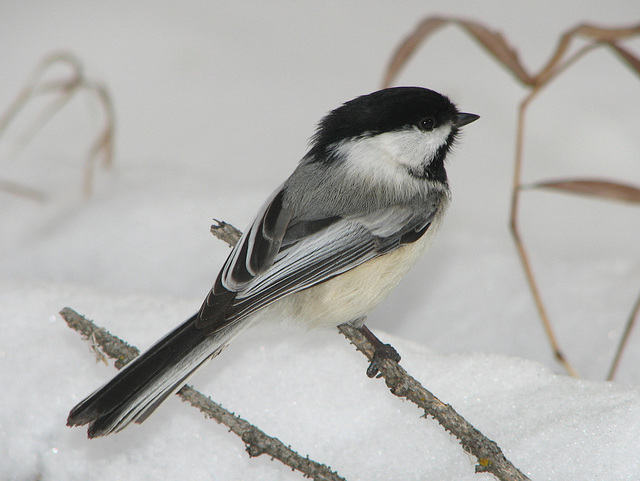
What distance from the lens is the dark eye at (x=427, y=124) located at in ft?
5.11

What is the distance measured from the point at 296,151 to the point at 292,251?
1571 mm

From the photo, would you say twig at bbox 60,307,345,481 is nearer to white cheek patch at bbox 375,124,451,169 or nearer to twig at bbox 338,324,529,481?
twig at bbox 338,324,529,481

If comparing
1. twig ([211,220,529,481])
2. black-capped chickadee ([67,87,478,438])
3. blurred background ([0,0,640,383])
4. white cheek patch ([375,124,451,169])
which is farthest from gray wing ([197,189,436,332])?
blurred background ([0,0,640,383])

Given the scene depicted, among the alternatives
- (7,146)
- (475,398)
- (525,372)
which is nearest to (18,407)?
(475,398)

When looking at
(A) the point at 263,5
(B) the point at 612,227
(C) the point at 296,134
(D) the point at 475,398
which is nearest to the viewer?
(D) the point at 475,398

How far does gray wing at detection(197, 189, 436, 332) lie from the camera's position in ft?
4.21

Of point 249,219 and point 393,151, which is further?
point 249,219

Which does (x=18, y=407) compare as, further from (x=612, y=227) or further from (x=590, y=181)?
(x=612, y=227)

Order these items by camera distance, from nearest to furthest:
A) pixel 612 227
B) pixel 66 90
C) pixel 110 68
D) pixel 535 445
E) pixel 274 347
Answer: pixel 535 445 < pixel 274 347 < pixel 66 90 < pixel 612 227 < pixel 110 68

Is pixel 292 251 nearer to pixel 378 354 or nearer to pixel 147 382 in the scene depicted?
pixel 378 354

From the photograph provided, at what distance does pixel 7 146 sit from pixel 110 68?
2.23 feet

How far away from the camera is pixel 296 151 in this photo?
2.89 metres

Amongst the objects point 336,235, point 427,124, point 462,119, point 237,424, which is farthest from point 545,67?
point 237,424

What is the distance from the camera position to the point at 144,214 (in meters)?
2.31
